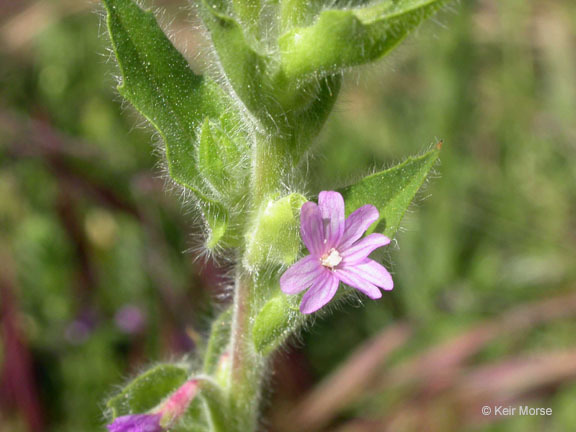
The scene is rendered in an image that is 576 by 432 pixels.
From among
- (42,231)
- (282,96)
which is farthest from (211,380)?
(42,231)

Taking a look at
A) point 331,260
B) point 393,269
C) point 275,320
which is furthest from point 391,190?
point 393,269

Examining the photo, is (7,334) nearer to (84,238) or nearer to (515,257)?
(84,238)

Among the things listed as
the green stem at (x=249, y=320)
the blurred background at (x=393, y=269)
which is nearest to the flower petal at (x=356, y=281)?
the green stem at (x=249, y=320)

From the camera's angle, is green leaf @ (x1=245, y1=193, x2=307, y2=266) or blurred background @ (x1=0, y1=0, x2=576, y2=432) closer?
green leaf @ (x1=245, y1=193, x2=307, y2=266)

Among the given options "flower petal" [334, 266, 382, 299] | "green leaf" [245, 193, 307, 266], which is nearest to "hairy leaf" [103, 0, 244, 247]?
"green leaf" [245, 193, 307, 266]

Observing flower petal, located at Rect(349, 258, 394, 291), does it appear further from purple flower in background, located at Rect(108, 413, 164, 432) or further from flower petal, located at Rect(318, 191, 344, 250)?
purple flower in background, located at Rect(108, 413, 164, 432)

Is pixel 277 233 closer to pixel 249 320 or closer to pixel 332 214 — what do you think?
pixel 332 214

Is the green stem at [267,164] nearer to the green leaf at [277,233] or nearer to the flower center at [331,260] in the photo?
the green leaf at [277,233]
